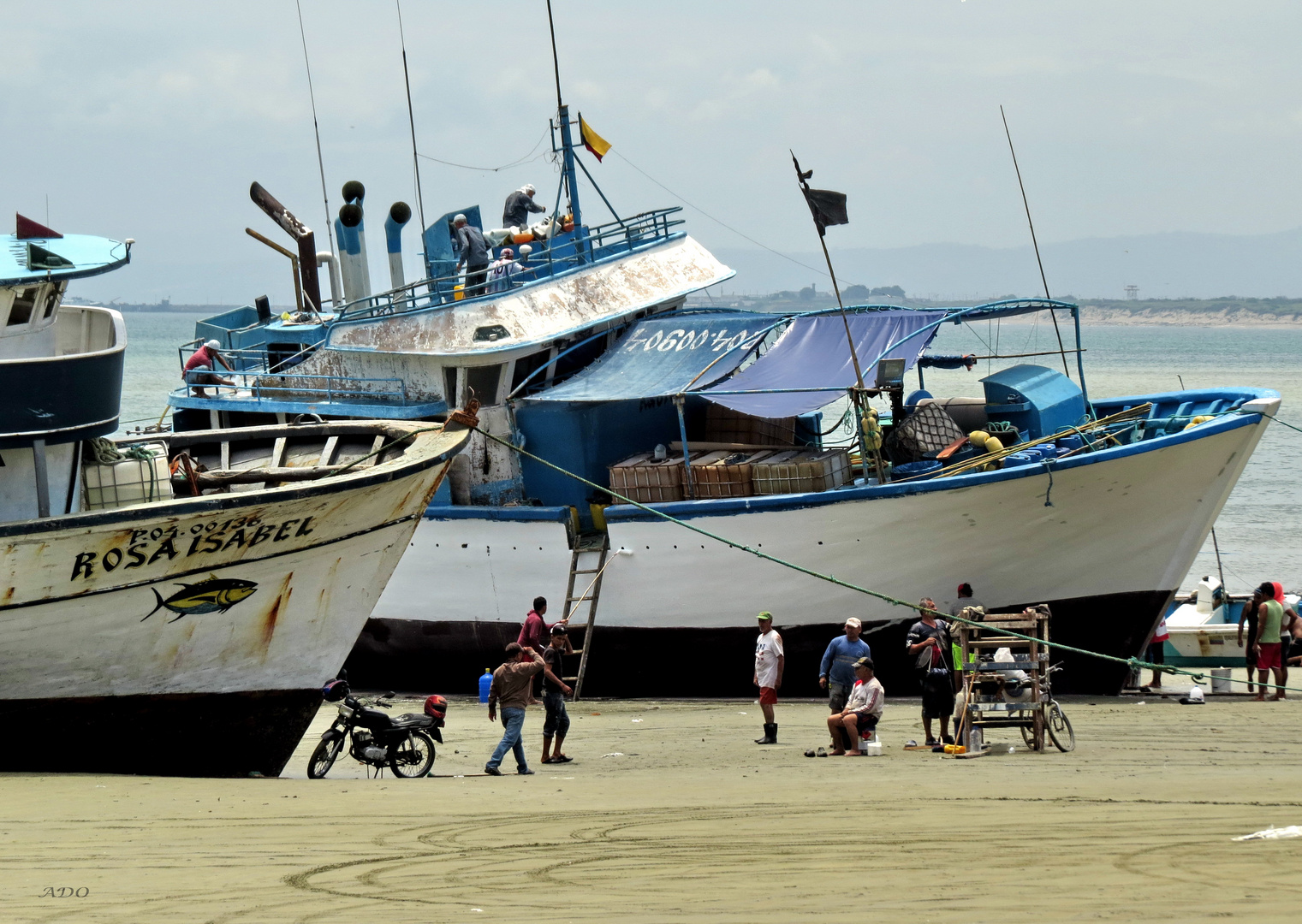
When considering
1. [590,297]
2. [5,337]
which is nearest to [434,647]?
[590,297]

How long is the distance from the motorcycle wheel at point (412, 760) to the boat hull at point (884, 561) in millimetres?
4344

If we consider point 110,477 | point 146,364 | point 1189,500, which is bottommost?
point 1189,500

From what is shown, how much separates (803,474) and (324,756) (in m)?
5.74

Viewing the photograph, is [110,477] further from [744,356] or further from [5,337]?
[744,356]

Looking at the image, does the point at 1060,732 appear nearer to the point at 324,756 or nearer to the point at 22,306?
the point at 324,756

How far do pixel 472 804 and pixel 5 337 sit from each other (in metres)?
5.15

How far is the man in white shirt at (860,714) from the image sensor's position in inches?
432

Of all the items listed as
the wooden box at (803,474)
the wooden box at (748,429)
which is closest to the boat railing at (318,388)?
the wooden box at (748,429)

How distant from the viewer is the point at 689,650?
48.1 ft

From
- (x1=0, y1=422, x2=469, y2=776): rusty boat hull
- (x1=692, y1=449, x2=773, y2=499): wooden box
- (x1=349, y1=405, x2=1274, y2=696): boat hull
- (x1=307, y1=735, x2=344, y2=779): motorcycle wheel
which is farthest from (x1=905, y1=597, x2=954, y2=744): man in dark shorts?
(x1=307, y1=735, x2=344, y2=779): motorcycle wheel

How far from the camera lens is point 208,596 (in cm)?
1029

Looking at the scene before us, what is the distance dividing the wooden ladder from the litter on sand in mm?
8700

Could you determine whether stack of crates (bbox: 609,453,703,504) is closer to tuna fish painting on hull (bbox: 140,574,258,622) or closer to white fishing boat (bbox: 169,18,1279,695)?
white fishing boat (bbox: 169,18,1279,695)

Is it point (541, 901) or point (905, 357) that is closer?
point (541, 901)
